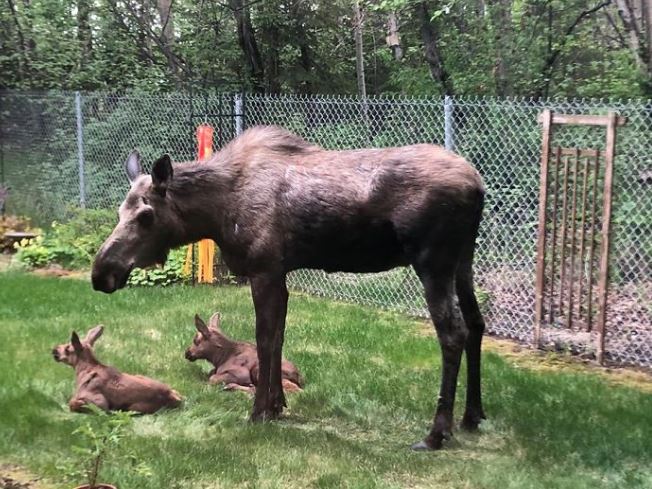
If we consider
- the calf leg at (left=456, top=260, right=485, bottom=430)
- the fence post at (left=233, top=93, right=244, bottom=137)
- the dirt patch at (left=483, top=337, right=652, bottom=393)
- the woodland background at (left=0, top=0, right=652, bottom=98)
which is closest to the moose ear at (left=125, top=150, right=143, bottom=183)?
the calf leg at (left=456, top=260, right=485, bottom=430)

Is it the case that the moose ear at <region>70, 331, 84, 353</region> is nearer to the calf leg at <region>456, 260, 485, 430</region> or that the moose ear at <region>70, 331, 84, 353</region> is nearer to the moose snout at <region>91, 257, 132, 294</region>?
the moose snout at <region>91, 257, 132, 294</region>

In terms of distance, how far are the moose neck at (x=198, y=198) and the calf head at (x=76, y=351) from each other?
967 mm

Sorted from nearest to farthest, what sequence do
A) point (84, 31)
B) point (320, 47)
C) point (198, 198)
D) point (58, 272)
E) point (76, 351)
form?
point (198, 198)
point (76, 351)
point (58, 272)
point (320, 47)
point (84, 31)

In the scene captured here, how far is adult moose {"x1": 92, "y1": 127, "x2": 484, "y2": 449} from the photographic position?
15.2 feet

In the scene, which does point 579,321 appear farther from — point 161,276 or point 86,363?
point 161,276

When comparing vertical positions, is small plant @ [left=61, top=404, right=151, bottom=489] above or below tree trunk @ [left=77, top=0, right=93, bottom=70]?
below

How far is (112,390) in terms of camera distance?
510 cm

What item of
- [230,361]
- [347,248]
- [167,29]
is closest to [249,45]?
[167,29]

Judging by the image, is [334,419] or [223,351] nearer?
[334,419]

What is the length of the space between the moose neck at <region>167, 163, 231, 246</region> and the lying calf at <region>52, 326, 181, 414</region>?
980 mm

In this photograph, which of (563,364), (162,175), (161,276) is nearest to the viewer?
(162,175)

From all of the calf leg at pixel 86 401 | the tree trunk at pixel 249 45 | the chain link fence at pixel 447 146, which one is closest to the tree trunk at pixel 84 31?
the chain link fence at pixel 447 146

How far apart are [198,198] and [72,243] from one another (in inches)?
247

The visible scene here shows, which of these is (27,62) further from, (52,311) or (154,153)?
(52,311)
